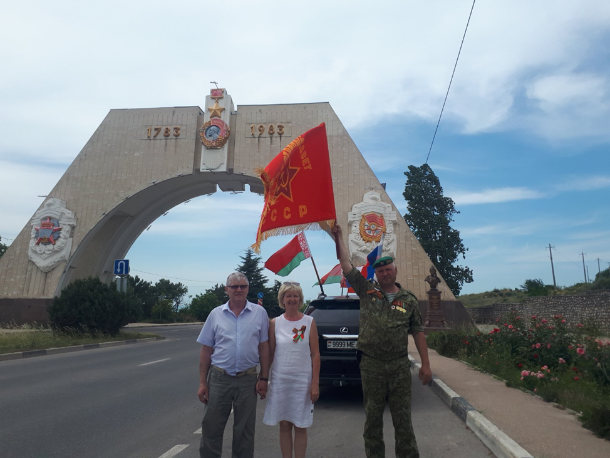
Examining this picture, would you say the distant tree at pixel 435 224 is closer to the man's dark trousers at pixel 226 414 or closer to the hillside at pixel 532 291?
the hillside at pixel 532 291

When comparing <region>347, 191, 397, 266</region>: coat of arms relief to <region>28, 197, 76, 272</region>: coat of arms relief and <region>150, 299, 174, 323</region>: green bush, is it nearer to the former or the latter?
<region>28, 197, 76, 272</region>: coat of arms relief

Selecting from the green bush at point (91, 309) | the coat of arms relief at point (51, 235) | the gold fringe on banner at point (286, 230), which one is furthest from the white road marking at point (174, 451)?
the coat of arms relief at point (51, 235)

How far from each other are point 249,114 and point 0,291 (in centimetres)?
1833

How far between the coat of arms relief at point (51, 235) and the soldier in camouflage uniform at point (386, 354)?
2918 centimetres

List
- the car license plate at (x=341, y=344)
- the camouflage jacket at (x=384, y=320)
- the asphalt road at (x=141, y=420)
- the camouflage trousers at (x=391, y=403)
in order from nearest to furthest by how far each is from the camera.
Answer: the camouflage trousers at (x=391, y=403), the camouflage jacket at (x=384, y=320), the asphalt road at (x=141, y=420), the car license plate at (x=341, y=344)

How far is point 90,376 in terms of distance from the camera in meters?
9.96

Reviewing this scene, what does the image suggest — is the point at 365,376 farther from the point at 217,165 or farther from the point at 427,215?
the point at 427,215

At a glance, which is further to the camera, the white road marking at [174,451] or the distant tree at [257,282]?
the distant tree at [257,282]

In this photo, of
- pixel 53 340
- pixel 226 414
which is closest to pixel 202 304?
pixel 53 340

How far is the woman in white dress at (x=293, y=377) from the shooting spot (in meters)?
4.00

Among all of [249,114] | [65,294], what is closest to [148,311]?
[249,114]

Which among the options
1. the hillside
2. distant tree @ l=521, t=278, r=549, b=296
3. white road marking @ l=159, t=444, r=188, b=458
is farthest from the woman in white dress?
distant tree @ l=521, t=278, r=549, b=296

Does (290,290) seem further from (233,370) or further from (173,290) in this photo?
(173,290)

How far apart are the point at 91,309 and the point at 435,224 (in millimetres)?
22982
